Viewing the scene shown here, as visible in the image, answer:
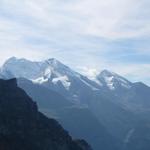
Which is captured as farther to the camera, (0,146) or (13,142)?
(13,142)

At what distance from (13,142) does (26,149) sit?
19.1 feet

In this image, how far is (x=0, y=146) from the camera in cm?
18588

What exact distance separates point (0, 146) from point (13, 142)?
1327cm

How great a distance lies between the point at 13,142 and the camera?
198750 millimetres

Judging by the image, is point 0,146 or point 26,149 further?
point 26,149

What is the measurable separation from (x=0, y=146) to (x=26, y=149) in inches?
641

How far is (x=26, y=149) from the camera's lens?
200 m
